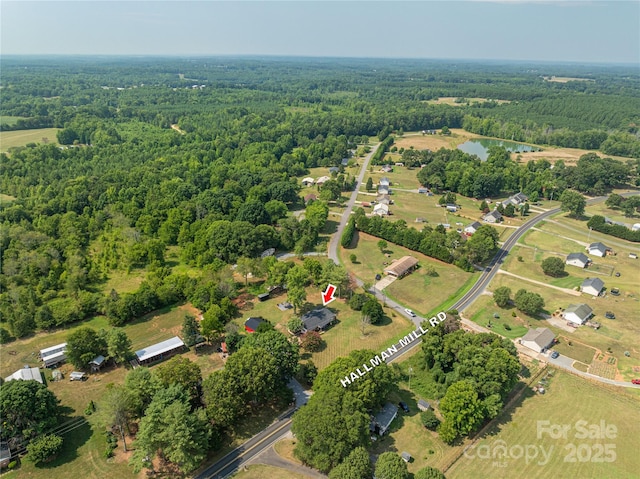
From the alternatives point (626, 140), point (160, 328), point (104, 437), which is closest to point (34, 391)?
point (104, 437)

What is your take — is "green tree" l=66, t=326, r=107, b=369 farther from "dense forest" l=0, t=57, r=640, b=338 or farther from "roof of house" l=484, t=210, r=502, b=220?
"roof of house" l=484, t=210, r=502, b=220

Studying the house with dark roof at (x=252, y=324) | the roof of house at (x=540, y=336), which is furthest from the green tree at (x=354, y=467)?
the roof of house at (x=540, y=336)

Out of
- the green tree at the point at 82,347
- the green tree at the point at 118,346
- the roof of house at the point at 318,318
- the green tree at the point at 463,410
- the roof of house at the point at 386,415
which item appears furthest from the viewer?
the roof of house at the point at 318,318

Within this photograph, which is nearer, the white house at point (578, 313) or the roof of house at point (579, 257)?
the white house at point (578, 313)

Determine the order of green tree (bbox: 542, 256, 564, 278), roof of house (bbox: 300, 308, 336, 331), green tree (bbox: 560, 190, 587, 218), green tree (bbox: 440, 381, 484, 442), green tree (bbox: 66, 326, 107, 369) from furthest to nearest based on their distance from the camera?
green tree (bbox: 560, 190, 587, 218) < green tree (bbox: 542, 256, 564, 278) < roof of house (bbox: 300, 308, 336, 331) < green tree (bbox: 66, 326, 107, 369) < green tree (bbox: 440, 381, 484, 442)

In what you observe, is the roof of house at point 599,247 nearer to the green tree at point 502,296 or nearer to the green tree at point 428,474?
the green tree at point 502,296

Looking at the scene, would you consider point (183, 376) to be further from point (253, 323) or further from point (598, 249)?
point (598, 249)

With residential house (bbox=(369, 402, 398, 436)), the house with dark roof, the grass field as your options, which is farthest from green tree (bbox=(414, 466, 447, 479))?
the grass field
